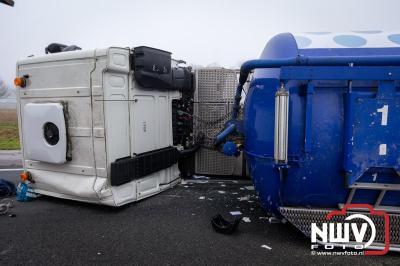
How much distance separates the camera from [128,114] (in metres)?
3.62

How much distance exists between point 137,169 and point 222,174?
184 cm

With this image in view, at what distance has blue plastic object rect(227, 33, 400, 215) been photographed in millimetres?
2320

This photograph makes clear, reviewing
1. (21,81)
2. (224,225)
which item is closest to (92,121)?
(21,81)

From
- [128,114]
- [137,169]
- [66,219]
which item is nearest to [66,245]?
[66,219]

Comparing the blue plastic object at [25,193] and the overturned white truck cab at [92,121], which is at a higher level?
the overturned white truck cab at [92,121]

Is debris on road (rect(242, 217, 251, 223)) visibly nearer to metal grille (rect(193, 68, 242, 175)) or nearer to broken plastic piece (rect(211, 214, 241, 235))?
broken plastic piece (rect(211, 214, 241, 235))

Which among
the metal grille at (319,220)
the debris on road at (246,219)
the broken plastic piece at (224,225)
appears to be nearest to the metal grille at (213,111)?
the debris on road at (246,219)

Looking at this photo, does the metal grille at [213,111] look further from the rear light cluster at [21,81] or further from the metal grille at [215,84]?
the rear light cluster at [21,81]

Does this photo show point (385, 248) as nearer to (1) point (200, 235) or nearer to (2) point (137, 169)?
(1) point (200, 235)

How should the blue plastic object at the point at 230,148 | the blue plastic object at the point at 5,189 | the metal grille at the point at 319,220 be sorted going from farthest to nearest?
the blue plastic object at the point at 5,189, the blue plastic object at the point at 230,148, the metal grille at the point at 319,220

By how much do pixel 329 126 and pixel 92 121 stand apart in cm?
269

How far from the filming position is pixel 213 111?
485 centimetres

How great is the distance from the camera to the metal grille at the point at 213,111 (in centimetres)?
479

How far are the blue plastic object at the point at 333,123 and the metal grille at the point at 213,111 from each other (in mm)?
2110
